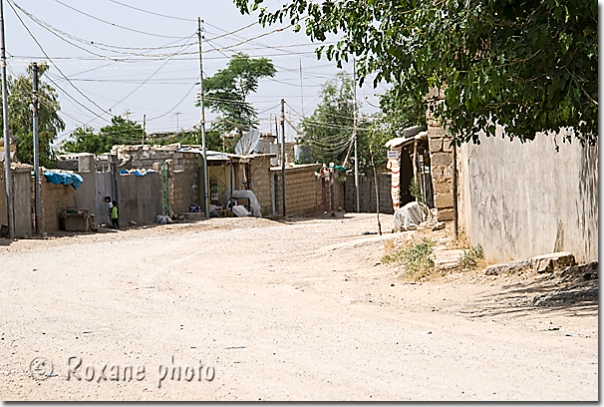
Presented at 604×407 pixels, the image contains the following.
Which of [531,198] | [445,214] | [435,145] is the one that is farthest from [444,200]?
[531,198]

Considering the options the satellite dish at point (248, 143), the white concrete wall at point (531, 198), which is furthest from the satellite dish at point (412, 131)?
the satellite dish at point (248, 143)

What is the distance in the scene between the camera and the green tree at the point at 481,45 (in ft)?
22.7

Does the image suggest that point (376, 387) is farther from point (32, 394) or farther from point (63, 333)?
point (63, 333)

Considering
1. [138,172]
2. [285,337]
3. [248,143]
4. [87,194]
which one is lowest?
[285,337]

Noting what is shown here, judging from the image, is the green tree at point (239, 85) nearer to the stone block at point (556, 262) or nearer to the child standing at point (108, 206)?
the child standing at point (108, 206)

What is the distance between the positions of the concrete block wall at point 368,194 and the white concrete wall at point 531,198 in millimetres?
26817

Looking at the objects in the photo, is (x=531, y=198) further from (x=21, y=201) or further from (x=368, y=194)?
(x=368, y=194)

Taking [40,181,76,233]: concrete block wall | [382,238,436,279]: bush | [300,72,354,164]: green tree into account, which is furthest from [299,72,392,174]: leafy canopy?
[382,238,436,279]: bush

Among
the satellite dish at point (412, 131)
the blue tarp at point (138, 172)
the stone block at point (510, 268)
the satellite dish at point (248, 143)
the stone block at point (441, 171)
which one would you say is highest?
the satellite dish at point (248, 143)

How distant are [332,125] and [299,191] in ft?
32.9

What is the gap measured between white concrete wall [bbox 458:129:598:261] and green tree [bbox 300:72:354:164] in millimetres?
34417

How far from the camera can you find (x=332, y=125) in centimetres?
4988

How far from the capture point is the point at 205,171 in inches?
1348

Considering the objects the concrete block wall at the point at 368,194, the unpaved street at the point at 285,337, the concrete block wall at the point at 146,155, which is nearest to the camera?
the unpaved street at the point at 285,337
